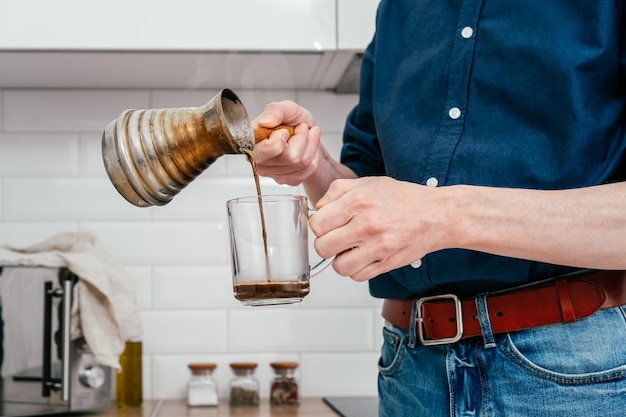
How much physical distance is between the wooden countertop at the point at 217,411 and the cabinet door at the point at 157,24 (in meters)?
0.72

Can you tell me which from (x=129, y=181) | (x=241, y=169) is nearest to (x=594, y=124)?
(x=129, y=181)

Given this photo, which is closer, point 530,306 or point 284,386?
point 530,306

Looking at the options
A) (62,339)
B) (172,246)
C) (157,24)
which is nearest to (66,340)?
(62,339)

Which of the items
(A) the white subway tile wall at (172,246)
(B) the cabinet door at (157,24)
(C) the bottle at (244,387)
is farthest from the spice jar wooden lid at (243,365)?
(B) the cabinet door at (157,24)

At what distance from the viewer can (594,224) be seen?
770mm

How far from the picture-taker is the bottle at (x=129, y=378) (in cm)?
163

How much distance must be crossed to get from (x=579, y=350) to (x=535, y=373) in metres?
0.06

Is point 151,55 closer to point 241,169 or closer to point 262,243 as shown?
point 241,169

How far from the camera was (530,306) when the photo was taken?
2.90 ft

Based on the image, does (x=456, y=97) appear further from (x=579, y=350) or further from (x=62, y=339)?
(x=62, y=339)

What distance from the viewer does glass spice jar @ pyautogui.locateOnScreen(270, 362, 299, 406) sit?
5.27 ft

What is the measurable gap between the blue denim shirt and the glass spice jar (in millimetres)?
604

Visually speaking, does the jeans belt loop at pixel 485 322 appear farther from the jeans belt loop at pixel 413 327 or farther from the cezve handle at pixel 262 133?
the cezve handle at pixel 262 133

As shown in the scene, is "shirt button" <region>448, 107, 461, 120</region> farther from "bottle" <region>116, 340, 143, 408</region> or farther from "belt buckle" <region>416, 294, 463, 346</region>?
"bottle" <region>116, 340, 143, 408</region>
